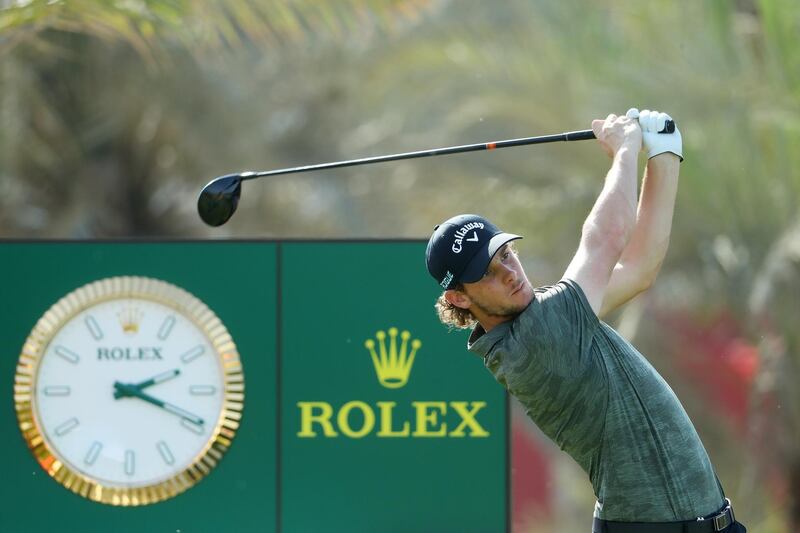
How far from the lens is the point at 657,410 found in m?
3.50

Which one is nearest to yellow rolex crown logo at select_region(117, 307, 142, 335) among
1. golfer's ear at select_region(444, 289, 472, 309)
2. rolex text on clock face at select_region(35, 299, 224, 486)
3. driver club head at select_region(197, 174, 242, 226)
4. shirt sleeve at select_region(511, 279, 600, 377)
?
rolex text on clock face at select_region(35, 299, 224, 486)

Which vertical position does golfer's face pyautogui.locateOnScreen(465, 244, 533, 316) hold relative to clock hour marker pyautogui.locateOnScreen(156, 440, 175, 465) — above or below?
above

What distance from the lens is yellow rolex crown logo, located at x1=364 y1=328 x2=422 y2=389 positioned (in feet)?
17.3

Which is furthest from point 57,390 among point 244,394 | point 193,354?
point 244,394

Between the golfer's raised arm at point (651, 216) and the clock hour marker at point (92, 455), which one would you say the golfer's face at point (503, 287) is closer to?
the golfer's raised arm at point (651, 216)

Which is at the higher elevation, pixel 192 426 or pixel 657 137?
pixel 657 137

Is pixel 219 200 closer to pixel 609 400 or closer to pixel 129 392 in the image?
pixel 129 392

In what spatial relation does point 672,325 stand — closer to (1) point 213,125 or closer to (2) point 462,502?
(1) point 213,125

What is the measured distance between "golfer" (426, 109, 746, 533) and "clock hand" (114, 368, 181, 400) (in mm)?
2049

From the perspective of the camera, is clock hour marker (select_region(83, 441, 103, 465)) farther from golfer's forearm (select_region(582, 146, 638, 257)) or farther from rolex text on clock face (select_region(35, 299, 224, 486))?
golfer's forearm (select_region(582, 146, 638, 257))

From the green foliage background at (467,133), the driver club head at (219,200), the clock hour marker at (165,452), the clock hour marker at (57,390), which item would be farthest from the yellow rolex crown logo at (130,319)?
the green foliage background at (467,133)

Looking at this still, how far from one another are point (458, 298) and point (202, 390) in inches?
80.0

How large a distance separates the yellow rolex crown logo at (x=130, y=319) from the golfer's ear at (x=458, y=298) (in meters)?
2.12

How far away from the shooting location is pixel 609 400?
3.49 meters
